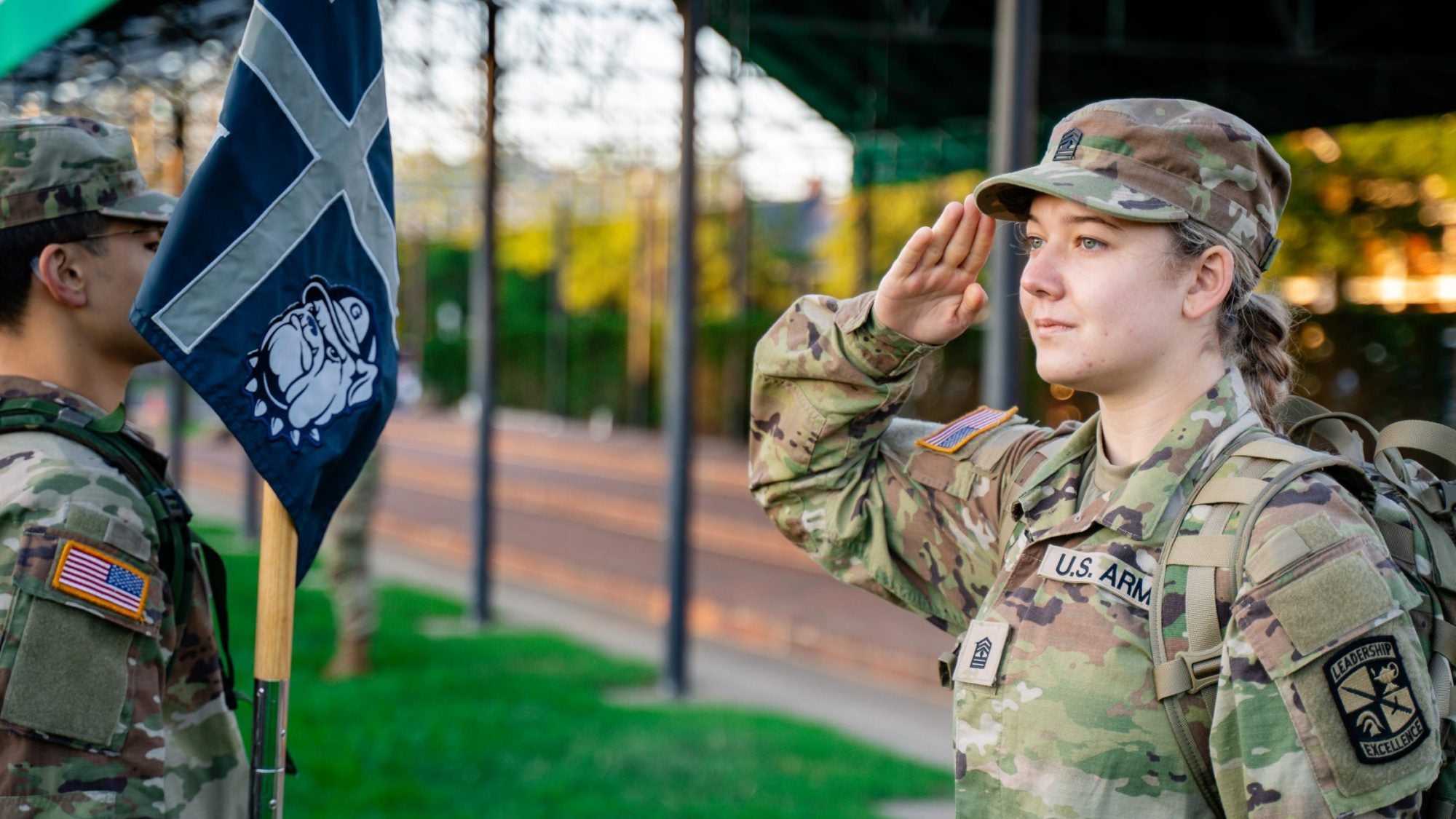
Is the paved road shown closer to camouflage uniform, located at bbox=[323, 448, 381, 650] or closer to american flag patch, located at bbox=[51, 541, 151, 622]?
camouflage uniform, located at bbox=[323, 448, 381, 650]

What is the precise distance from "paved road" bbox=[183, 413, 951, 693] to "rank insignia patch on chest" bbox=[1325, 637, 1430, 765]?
5.69 metres

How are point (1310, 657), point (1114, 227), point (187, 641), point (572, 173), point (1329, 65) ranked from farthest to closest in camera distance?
point (572, 173)
point (1329, 65)
point (187, 641)
point (1114, 227)
point (1310, 657)

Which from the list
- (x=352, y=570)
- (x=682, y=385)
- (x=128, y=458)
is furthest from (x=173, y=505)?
(x=352, y=570)

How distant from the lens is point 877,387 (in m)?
2.06

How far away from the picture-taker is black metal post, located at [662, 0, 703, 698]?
6.66 m

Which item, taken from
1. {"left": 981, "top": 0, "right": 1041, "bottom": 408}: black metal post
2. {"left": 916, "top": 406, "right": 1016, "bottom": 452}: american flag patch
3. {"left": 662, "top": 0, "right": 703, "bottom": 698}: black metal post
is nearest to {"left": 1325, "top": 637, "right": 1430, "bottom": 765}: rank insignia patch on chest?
{"left": 916, "top": 406, "right": 1016, "bottom": 452}: american flag patch

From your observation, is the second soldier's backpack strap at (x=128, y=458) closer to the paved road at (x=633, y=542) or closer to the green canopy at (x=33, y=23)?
the green canopy at (x=33, y=23)

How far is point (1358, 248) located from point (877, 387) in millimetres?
16002

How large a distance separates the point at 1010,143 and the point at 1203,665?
2.93 metres

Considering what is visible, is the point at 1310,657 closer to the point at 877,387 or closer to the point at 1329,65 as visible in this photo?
the point at 877,387

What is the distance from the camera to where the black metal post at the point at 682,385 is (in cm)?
666

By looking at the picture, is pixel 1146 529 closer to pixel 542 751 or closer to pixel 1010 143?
pixel 1010 143

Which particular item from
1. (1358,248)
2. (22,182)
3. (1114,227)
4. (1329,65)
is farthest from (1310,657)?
(1358,248)

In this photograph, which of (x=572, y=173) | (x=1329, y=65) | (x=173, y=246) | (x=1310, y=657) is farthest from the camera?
(x=572, y=173)
